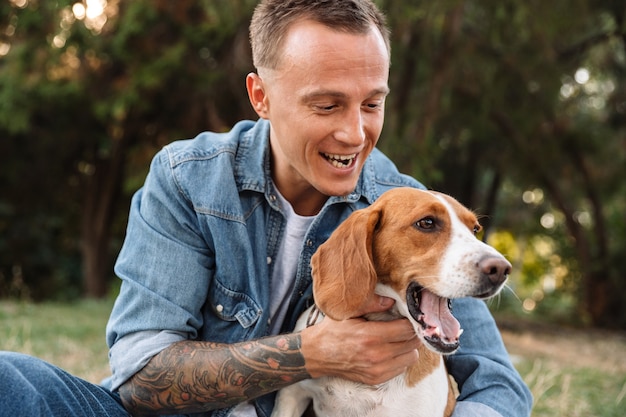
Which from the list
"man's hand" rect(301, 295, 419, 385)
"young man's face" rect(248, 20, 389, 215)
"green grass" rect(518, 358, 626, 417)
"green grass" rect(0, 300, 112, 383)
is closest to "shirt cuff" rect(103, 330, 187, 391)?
"man's hand" rect(301, 295, 419, 385)

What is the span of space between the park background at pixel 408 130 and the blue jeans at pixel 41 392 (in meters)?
2.78

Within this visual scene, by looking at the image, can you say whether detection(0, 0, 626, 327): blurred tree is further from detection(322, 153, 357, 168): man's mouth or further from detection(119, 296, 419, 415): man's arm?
detection(119, 296, 419, 415): man's arm

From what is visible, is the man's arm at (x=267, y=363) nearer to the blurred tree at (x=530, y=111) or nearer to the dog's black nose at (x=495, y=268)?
the dog's black nose at (x=495, y=268)

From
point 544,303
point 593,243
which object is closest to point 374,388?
point 593,243

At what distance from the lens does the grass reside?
16.7 ft

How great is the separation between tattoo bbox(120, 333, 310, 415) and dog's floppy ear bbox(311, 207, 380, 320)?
217mm

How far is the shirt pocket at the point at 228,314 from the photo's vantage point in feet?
9.45

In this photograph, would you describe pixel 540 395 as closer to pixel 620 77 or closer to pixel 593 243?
pixel 620 77

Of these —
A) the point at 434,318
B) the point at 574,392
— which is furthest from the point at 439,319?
the point at 574,392

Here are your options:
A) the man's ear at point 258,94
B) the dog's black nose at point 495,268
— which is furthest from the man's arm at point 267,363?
the man's ear at point 258,94

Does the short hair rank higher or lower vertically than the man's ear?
A: higher

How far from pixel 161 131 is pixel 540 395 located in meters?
8.52

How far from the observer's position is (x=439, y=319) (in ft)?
8.55

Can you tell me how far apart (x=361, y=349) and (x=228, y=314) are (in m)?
0.58
